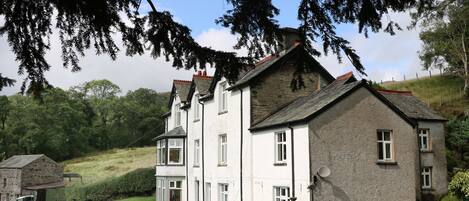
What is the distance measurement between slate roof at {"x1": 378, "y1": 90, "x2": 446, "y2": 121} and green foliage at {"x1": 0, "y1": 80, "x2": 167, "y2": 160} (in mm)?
48991

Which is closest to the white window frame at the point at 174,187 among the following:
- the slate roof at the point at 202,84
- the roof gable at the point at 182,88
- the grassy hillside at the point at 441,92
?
the roof gable at the point at 182,88

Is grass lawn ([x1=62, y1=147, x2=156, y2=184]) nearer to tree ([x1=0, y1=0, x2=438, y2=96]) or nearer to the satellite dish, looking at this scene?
the satellite dish

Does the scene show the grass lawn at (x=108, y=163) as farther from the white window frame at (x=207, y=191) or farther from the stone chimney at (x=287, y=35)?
the stone chimney at (x=287, y=35)

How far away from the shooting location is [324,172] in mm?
18562

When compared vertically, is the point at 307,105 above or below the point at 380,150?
above

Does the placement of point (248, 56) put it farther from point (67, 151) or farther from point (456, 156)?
point (67, 151)

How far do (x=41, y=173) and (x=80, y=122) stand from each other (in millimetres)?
29806

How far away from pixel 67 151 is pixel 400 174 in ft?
229

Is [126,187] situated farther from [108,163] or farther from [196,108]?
[108,163]

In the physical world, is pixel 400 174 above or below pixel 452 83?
below

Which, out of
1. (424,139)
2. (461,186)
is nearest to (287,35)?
(461,186)

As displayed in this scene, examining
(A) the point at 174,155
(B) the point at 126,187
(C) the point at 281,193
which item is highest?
(A) the point at 174,155


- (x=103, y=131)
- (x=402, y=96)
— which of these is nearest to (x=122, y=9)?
(x=402, y=96)

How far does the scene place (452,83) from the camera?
196 feet
